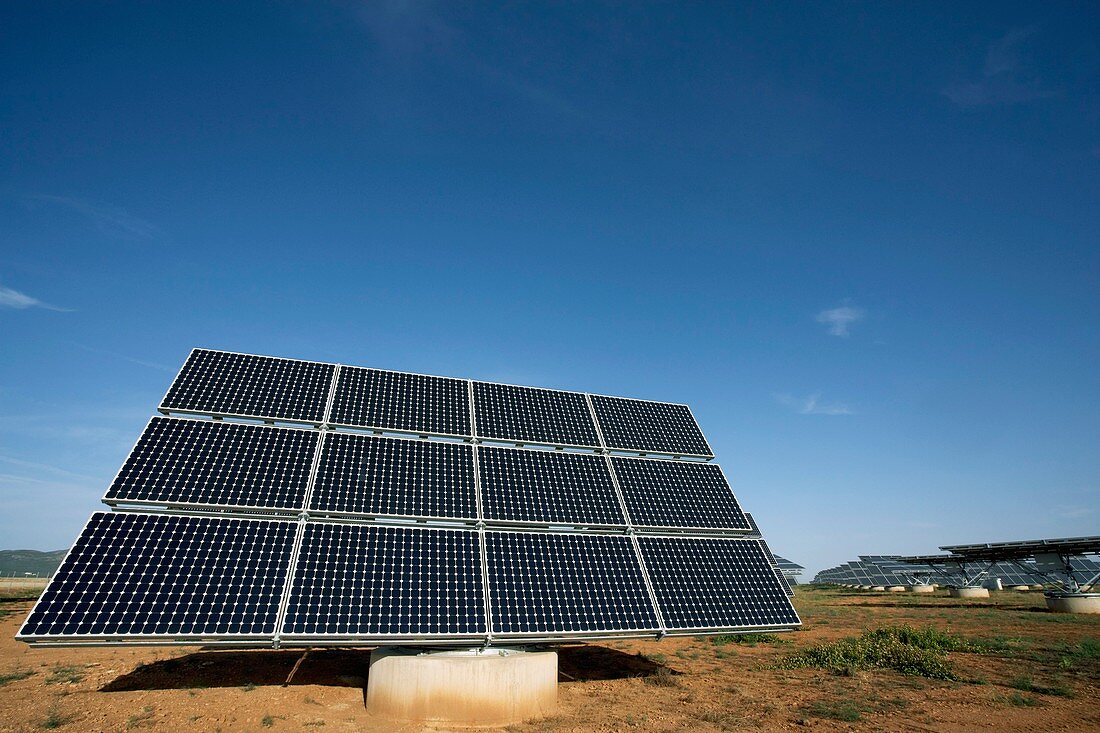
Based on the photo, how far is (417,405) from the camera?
17.5 m

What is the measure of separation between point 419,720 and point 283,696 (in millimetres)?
4282

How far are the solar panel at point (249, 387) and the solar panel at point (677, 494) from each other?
32.5 feet

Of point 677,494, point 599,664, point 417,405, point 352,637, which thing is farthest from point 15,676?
point 677,494

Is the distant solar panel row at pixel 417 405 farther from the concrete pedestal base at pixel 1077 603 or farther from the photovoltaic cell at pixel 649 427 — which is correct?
the concrete pedestal base at pixel 1077 603

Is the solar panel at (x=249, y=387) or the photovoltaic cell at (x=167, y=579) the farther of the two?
the solar panel at (x=249, y=387)

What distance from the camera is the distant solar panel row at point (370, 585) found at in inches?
431

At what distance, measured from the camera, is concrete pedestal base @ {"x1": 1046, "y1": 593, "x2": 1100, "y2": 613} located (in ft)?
120

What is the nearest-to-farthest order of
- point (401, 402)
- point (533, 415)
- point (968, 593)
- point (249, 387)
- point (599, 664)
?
point (249, 387) → point (401, 402) → point (533, 415) → point (599, 664) → point (968, 593)

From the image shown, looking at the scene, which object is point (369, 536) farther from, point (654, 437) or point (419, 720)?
point (654, 437)

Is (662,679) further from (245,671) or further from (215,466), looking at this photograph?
(215,466)

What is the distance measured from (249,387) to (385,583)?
26.2ft

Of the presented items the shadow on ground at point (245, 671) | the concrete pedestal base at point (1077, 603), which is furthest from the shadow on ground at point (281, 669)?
the concrete pedestal base at point (1077, 603)

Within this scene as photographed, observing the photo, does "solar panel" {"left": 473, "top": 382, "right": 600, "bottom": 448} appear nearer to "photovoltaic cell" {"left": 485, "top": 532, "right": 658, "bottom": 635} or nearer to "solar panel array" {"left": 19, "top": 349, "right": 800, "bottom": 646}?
"solar panel array" {"left": 19, "top": 349, "right": 800, "bottom": 646}

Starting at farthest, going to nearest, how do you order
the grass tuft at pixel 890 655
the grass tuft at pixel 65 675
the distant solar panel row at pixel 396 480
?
1. the grass tuft at pixel 890 655
2. the grass tuft at pixel 65 675
3. the distant solar panel row at pixel 396 480
